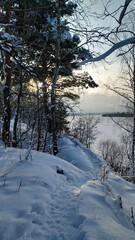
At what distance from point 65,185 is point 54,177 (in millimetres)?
247

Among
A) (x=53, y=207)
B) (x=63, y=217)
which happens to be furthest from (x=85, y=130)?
(x=63, y=217)

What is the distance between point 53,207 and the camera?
9.70 feet

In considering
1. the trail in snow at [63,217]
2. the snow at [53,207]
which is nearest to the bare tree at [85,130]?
the snow at [53,207]

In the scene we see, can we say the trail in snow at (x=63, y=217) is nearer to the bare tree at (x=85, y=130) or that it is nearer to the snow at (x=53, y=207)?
the snow at (x=53, y=207)

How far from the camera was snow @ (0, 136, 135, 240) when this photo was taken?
7.55 feet

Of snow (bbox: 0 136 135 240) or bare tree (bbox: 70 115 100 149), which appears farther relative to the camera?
bare tree (bbox: 70 115 100 149)

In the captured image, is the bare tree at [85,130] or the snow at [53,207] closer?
the snow at [53,207]

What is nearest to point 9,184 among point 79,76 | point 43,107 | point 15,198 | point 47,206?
point 15,198

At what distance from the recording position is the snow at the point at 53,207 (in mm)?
2301

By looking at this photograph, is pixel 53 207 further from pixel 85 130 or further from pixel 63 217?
pixel 85 130

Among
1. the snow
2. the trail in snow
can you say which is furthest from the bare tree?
the trail in snow

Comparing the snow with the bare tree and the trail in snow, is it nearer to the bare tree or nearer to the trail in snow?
the trail in snow

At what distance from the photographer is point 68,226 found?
99.7 inches

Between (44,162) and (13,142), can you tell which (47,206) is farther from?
(13,142)
